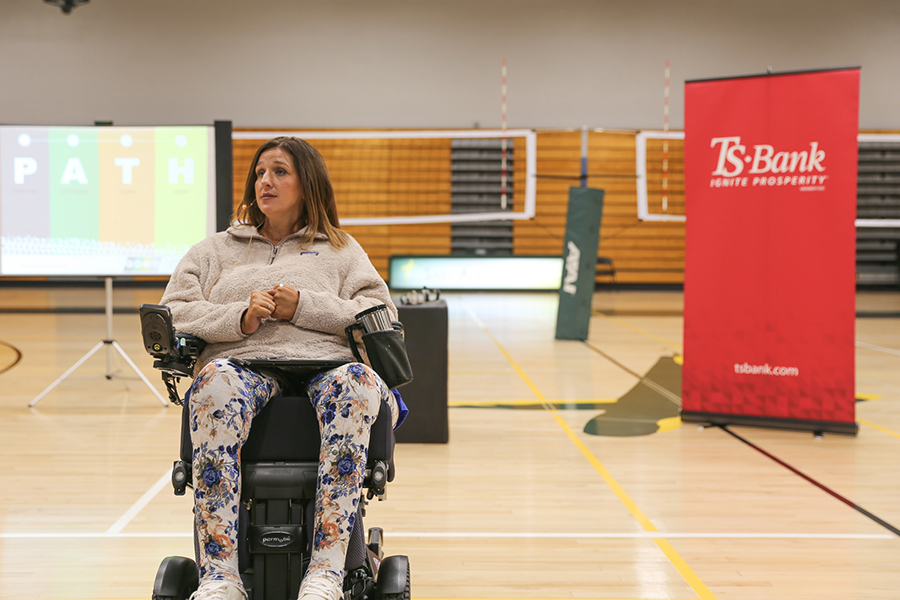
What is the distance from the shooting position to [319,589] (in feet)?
5.10

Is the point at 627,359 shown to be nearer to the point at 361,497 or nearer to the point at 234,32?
the point at 361,497

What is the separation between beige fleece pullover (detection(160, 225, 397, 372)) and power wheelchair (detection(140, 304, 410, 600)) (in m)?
0.13

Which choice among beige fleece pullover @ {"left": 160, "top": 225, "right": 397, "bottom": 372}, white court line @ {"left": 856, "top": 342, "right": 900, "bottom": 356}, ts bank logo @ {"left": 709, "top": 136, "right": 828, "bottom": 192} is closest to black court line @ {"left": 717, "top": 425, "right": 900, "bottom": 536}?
ts bank logo @ {"left": 709, "top": 136, "right": 828, "bottom": 192}

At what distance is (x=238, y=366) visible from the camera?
5.92 feet

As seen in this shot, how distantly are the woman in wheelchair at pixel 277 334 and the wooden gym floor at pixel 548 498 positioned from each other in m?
0.57

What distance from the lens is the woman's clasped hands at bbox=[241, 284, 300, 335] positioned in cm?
185

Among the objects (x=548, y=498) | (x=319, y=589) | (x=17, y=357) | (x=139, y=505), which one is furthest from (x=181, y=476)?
(x=17, y=357)

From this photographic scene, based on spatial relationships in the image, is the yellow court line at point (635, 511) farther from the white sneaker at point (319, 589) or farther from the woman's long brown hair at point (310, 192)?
the woman's long brown hair at point (310, 192)

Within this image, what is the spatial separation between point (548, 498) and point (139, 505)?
4.86 ft

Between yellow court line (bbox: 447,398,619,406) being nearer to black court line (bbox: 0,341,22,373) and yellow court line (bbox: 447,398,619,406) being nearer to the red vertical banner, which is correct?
the red vertical banner

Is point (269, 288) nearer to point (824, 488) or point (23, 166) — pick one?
point (824, 488)

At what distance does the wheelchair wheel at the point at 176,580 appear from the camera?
1.64m

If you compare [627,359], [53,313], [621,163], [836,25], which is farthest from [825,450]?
[836,25]

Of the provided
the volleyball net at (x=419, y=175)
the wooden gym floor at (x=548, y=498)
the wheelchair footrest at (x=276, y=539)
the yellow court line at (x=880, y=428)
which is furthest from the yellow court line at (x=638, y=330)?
the wheelchair footrest at (x=276, y=539)
